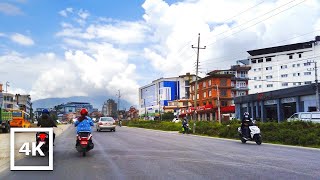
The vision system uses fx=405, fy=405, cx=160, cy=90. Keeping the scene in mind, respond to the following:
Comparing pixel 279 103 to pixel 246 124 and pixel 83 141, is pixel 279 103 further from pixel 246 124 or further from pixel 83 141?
pixel 83 141

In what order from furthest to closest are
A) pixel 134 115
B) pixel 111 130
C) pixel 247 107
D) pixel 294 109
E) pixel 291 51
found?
pixel 134 115
pixel 291 51
pixel 247 107
pixel 294 109
pixel 111 130

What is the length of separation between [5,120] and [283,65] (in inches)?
3367

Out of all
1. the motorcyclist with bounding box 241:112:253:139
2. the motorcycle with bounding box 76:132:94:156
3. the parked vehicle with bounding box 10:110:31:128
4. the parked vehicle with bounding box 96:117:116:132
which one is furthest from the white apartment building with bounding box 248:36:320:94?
the motorcycle with bounding box 76:132:94:156

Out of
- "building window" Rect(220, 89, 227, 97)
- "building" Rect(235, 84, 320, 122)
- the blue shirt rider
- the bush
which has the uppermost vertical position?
"building window" Rect(220, 89, 227, 97)

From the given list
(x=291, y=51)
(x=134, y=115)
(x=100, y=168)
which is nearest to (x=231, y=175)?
(x=100, y=168)

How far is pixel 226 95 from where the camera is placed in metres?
102

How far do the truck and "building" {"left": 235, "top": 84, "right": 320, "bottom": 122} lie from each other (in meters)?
33.7

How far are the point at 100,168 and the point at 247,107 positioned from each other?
66.9 metres

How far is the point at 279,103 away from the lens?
6284cm

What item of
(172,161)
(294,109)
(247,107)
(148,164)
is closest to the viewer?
(148,164)

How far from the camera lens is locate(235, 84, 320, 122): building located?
5538cm

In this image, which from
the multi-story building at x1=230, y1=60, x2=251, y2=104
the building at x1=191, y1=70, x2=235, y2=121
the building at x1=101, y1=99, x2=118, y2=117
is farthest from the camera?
the building at x1=101, y1=99, x2=118, y2=117

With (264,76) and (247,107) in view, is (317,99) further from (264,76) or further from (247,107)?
(264,76)

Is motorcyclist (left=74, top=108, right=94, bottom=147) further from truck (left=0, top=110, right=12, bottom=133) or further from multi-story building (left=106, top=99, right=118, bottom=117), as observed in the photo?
multi-story building (left=106, top=99, right=118, bottom=117)
